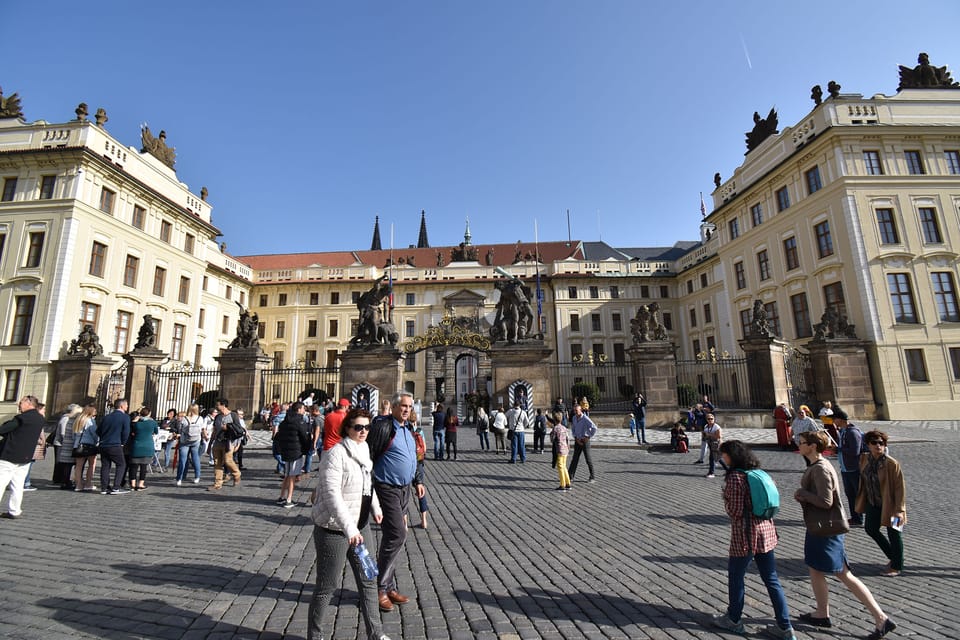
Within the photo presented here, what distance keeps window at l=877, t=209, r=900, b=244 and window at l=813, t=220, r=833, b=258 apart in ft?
6.45

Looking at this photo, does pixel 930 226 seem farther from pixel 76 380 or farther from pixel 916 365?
pixel 76 380

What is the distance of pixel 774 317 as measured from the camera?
90.6ft

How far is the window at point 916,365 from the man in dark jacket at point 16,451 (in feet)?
93.9

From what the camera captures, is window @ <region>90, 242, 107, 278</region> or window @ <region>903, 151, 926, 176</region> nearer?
window @ <region>903, 151, 926, 176</region>

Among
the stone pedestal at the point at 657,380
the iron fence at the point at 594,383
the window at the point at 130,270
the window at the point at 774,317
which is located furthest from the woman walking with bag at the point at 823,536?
the window at the point at 130,270

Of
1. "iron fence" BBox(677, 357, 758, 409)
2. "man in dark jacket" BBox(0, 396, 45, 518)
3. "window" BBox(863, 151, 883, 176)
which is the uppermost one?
"window" BBox(863, 151, 883, 176)

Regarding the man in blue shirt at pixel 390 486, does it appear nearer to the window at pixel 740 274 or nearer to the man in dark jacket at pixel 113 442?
the man in dark jacket at pixel 113 442

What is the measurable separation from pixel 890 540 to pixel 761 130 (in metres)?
33.1

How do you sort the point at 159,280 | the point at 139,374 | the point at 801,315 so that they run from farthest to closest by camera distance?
1. the point at 159,280
2. the point at 801,315
3. the point at 139,374

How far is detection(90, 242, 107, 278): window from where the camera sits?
2492 centimetres

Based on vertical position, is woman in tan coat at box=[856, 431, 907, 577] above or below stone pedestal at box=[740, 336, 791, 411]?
below

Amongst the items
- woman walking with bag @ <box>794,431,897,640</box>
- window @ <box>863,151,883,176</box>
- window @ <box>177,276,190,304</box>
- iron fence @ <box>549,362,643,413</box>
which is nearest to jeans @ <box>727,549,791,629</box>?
woman walking with bag @ <box>794,431,897,640</box>

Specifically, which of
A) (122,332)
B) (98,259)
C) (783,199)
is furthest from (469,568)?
(783,199)

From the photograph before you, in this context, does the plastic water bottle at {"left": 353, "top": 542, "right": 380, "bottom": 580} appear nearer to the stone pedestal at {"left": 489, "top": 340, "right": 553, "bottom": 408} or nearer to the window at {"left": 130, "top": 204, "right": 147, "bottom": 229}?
the stone pedestal at {"left": 489, "top": 340, "right": 553, "bottom": 408}
